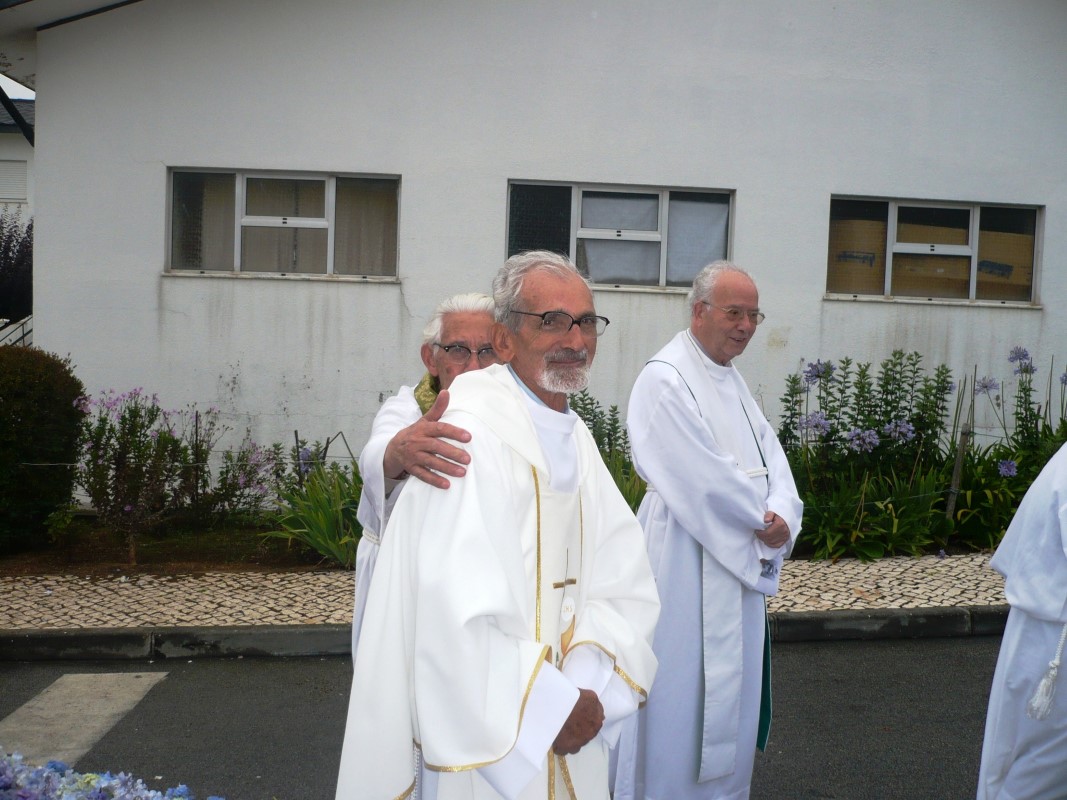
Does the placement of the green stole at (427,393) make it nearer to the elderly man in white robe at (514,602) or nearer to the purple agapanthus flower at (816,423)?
the elderly man in white robe at (514,602)

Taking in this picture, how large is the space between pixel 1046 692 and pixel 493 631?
189 cm

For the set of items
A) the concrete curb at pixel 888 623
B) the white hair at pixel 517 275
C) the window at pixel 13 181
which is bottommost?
the concrete curb at pixel 888 623

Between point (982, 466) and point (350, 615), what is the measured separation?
5.77 metres

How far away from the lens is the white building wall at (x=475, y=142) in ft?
34.0

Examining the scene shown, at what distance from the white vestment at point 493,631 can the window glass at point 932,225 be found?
958cm

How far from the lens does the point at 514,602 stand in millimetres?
2258

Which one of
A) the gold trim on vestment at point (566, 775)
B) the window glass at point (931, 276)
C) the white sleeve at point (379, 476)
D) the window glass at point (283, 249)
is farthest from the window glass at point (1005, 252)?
the gold trim on vestment at point (566, 775)

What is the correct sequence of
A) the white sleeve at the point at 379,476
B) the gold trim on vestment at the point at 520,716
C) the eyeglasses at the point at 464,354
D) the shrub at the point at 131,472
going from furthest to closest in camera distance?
the shrub at the point at 131,472, the eyeglasses at the point at 464,354, the white sleeve at the point at 379,476, the gold trim on vestment at the point at 520,716

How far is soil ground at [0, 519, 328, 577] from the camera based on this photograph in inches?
321

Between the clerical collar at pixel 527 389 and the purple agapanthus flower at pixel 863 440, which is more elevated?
the clerical collar at pixel 527 389

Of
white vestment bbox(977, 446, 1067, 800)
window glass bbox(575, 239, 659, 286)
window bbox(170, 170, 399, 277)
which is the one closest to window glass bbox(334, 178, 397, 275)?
window bbox(170, 170, 399, 277)

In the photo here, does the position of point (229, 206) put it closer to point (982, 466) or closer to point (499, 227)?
point (499, 227)

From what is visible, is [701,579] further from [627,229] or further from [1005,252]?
[1005,252]

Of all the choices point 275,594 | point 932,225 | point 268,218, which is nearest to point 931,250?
point 932,225
